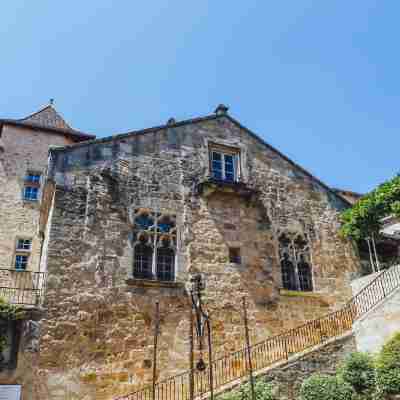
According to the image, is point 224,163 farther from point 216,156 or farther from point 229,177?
point 229,177

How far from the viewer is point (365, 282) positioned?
52.0ft

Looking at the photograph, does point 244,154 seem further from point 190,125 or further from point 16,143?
point 16,143

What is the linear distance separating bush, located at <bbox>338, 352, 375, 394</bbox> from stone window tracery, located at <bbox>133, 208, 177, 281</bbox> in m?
5.30

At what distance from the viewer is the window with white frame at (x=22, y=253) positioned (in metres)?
19.2

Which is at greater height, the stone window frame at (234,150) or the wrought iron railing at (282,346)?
the stone window frame at (234,150)

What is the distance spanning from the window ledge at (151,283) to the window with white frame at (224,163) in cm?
428

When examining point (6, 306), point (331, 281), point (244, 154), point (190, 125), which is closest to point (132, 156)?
point (190, 125)

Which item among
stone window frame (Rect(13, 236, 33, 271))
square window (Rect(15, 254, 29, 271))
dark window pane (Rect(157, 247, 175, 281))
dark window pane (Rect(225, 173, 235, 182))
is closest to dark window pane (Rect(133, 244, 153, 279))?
dark window pane (Rect(157, 247, 175, 281))

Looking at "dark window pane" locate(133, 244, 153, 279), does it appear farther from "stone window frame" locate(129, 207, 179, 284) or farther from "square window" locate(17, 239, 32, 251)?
"square window" locate(17, 239, 32, 251)

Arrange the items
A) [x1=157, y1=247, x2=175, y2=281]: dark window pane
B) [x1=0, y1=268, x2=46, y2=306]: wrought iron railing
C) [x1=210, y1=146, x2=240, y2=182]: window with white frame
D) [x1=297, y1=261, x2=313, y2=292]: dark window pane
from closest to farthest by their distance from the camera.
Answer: [x1=0, y1=268, x2=46, y2=306]: wrought iron railing → [x1=157, y1=247, x2=175, y2=281]: dark window pane → [x1=297, y1=261, x2=313, y2=292]: dark window pane → [x1=210, y1=146, x2=240, y2=182]: window with white frame

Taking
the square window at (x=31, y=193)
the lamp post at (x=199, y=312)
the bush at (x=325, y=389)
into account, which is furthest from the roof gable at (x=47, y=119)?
the bush at (x=325, y=389)

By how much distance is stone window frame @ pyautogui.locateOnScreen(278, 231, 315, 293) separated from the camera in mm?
15613

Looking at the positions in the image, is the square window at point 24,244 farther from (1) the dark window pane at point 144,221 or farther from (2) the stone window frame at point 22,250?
(1) the dark window pane at point 144,221

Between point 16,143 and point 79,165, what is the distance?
29.5 feet
